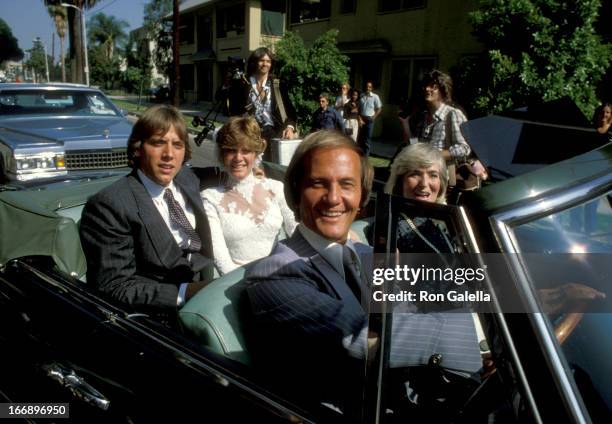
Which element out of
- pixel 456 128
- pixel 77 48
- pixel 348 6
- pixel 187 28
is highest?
pixel 187 28

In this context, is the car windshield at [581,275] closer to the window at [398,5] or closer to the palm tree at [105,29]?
the window at [398,5]

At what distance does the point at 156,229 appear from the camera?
225cm

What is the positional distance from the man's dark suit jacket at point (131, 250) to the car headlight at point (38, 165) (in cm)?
346

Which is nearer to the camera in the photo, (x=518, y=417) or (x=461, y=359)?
(x=518, y=417)

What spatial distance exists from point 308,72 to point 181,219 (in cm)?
1268

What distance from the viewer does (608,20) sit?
32.5 ft

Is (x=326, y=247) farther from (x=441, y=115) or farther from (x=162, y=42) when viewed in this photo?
(x=162, y=42)

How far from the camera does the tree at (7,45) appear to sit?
80.6 meters

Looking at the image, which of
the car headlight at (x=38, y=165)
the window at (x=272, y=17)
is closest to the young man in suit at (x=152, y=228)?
the car headlight at (x=38, y=165)

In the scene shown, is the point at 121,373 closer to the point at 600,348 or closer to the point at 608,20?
the point at 600,348

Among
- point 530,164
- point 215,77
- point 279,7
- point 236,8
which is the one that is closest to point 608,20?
point 530,164

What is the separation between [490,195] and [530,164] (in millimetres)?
890

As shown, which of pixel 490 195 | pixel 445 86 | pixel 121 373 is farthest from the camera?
pixel 445 86

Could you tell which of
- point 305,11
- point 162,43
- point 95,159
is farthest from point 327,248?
point 162,43
